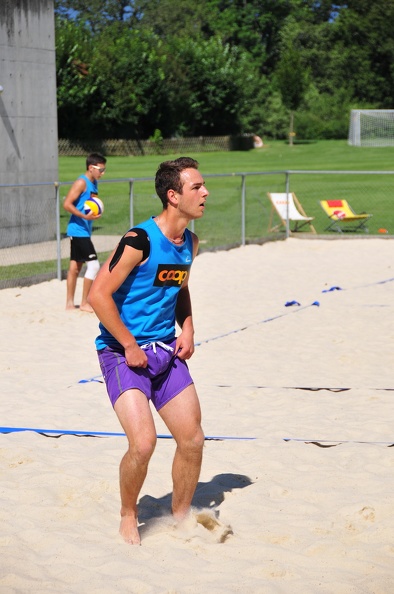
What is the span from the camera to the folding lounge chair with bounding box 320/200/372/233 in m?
19.4

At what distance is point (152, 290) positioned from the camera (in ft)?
15.1

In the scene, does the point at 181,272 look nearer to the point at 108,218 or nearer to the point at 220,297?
the point at 220,297

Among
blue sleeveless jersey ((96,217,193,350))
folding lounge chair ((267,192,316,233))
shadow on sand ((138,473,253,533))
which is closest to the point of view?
blue sleeveless jersey ((96,217,193,350))

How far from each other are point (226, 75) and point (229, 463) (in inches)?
1864

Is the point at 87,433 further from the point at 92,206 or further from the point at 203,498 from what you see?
the point at 92,206

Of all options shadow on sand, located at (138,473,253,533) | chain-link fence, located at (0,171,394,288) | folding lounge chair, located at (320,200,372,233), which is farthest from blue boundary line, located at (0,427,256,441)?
folding lounge chair, located at (320,200,372,233)

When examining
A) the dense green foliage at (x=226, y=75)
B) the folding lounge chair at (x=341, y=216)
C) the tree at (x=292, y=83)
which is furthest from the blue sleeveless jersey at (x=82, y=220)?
the tree at (x=292, y=83)

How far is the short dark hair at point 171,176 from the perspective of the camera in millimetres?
4645

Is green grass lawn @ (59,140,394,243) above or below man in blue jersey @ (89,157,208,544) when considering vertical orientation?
below

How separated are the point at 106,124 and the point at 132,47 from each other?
5.29m

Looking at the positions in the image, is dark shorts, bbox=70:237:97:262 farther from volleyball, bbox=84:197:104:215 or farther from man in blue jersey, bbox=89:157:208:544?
man in blue jersey, bbox=89:157:208:544

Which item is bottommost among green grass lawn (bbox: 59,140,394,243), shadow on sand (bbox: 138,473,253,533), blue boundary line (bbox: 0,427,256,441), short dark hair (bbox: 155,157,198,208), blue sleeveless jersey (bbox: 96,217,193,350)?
green grass lawn (bbox: 59,140,394,243)

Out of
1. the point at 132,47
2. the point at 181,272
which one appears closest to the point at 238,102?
the point at 132,47

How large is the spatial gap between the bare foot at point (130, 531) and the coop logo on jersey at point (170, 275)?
3.74 ft
